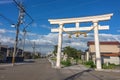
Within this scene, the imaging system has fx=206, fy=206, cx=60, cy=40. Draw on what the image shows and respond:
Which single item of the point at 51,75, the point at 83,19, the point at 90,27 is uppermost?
the point at 83,19

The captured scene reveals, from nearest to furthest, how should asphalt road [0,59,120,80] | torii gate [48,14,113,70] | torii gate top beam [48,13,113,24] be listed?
asphalt road [0,59,120,80], torii gate top beam [48,13,113,24], torii gate [48,14,113,70]

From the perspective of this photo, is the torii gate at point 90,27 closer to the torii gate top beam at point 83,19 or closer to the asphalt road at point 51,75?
the torii gate top beam at point 83,19

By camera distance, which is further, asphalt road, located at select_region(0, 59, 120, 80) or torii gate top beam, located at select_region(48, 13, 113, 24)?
torii gate top beam, located at select_region(48, 13, 113, 24)

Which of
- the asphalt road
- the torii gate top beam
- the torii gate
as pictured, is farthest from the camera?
the torii gate

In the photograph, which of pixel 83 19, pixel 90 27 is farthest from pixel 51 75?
pixel 83 19

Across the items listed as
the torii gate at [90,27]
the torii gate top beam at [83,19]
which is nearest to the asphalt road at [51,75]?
the torii gate at [90,27]

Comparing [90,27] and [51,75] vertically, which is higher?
[90,27]

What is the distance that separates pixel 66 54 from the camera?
81.6 m

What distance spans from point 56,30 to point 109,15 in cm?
876

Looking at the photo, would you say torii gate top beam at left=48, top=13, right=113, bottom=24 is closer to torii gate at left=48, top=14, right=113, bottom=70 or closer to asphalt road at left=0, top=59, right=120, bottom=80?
torii gate at left=48, top=14, right=113, bottom=70

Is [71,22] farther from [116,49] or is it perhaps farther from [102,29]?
[116,49]

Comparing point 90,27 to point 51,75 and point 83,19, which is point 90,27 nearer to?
point 83,19

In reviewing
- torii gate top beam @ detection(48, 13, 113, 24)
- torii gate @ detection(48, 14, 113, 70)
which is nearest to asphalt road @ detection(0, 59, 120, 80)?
torii gate @ detection(48, 14, 113, 70)

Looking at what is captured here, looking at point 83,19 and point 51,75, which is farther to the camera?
point 83,19
